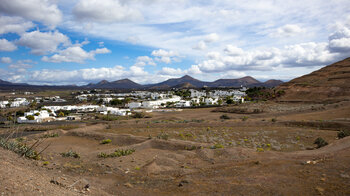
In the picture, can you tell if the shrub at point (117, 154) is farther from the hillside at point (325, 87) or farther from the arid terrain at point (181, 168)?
the hillside at point (325, 87)

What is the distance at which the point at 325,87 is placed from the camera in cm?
6200

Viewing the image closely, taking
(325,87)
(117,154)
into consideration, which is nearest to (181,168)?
(117,154)

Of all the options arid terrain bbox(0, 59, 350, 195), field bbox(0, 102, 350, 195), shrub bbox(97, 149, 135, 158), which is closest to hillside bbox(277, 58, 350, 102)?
arid terrain bbox(0, 59, 350, 195)

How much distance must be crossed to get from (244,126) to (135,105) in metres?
54.1

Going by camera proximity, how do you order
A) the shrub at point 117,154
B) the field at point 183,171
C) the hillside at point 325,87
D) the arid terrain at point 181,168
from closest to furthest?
1. the field at point 183,171
2. the arid terrain at point 181,168
3. the shrub at point 117,154
4. the hillside at point 325,87

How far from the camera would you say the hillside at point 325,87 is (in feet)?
187

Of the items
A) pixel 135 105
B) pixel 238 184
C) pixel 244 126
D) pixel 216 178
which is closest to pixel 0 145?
pixel 216 178

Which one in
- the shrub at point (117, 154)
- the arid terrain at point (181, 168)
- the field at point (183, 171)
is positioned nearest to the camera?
the field at point (183, 171)

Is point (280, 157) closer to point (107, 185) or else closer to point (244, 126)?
point (107, 185)

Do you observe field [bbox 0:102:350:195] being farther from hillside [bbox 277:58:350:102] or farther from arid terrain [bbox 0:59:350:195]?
hillside [bbox 277:58:350:102]

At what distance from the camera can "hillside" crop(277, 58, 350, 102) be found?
57062mm

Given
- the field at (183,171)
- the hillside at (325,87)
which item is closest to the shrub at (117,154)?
the field at (183,171)

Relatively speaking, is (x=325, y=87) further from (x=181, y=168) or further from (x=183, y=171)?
(x=183, y=171)

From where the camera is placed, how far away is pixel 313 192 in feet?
24.1
